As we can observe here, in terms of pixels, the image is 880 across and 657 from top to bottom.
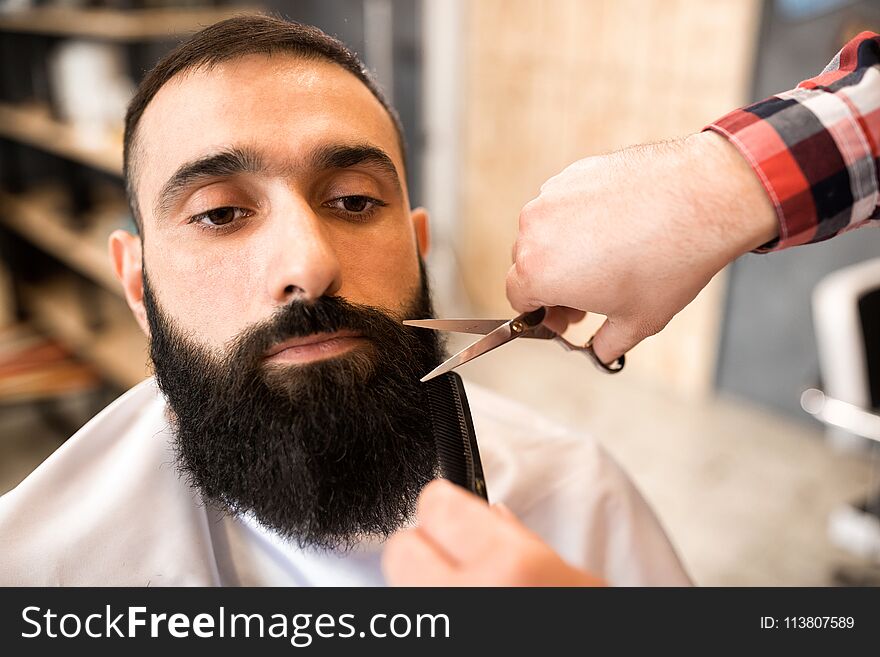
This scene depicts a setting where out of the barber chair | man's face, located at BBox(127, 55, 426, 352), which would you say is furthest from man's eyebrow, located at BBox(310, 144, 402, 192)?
the barber chair

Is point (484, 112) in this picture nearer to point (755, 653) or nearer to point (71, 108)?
point (71, 108)

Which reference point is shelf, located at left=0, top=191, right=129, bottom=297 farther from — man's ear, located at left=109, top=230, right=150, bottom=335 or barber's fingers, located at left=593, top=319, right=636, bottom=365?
barber's fingers, located at left=593, top=319, right=636, bottom=365

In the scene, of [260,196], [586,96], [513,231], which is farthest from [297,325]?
[513,231]

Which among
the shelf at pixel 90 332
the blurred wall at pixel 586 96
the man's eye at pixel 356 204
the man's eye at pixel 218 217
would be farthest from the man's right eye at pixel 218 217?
the blurred wall at pixel 586 96

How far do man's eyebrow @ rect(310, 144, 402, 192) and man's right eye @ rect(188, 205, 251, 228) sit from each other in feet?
0.35

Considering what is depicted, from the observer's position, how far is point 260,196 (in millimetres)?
894

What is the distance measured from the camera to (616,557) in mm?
1199

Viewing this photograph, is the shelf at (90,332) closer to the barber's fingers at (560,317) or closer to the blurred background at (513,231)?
the blurred background at (513,231)

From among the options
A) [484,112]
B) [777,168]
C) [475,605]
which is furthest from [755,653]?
[484,112]

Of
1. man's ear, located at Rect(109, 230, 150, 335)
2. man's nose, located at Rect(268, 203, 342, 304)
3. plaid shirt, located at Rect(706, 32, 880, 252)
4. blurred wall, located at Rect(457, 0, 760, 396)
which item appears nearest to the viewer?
plaid shirt, located at Rect(706, 32, 880, 252)

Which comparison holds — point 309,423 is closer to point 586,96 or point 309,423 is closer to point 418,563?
point 418,563

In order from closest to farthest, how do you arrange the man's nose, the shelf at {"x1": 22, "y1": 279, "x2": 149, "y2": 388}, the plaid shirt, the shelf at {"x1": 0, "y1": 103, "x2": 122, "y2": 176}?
the plaid shirt → the man's nose → the shelf at {"x1": 0, "y1": 103, "x2": 122, "y2": 176} → the shelf at {"x1": 22, "y1": 279, "x2": 149, "y2": 388}

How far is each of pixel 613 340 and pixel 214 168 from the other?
1.62ft

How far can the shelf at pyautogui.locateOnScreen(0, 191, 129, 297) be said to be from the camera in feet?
10.2
